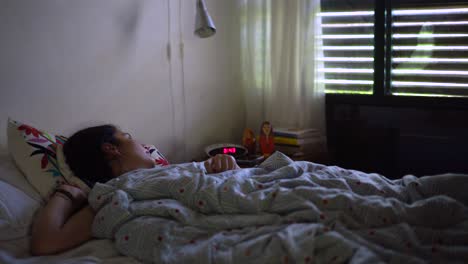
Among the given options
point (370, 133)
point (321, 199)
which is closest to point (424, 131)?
point (370, 133)

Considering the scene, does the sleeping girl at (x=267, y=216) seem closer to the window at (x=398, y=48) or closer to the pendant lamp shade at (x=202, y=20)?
the pendant lamp shade at (x=202, y=20)

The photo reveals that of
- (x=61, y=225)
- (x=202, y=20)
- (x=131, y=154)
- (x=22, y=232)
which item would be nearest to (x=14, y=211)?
(x=22, y=232)

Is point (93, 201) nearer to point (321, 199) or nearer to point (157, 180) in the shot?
point (157, 180)

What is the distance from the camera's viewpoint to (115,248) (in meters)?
1.39

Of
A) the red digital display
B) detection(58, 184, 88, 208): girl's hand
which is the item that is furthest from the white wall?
detection(58, 184, 88, 208): girl's hand

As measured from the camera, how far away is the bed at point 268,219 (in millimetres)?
1190

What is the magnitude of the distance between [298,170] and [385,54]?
152 centimetres

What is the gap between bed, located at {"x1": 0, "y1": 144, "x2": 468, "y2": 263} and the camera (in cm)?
119

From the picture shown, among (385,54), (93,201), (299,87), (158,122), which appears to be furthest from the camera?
(299,87)

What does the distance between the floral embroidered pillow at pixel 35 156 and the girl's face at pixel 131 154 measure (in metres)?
0.23

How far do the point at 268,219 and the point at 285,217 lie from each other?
2.0 inches

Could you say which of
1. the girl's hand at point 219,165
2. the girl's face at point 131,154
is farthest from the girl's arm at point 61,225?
the girl's hand at point 219,165

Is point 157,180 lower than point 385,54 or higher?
lower

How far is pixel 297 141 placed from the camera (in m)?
2.77
